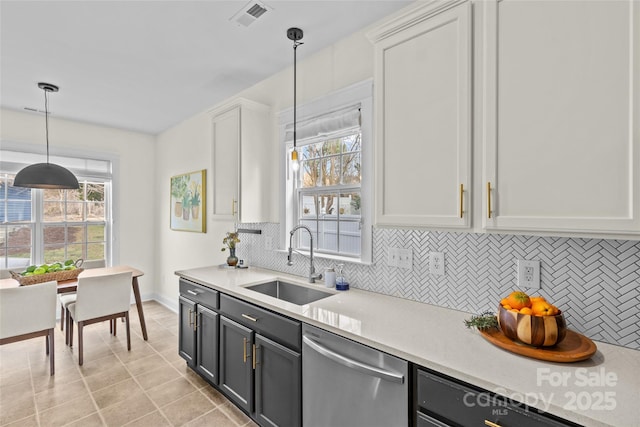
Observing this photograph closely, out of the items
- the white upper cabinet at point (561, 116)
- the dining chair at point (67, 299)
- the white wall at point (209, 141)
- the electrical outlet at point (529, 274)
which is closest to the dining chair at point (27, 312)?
the dining chair at point (67, 299)

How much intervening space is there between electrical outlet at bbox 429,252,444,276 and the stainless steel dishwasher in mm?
691

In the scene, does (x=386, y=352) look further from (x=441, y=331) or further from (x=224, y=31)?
(x=224, y=31)

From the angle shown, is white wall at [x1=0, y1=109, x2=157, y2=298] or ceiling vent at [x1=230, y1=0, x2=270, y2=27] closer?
ceiling vent at [x1=230, y1=0, x2=270, y2=27]

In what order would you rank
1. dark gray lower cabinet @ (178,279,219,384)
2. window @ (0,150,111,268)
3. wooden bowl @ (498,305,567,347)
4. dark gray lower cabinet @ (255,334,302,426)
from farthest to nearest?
window @ (0,150,111,268) → dark gray lower cabinet @ (178,279,219,384) → dark gray lower cabinet @ (255,334,302,426) → wooden bowl @ (498,305,567,347)

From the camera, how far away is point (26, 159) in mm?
3924

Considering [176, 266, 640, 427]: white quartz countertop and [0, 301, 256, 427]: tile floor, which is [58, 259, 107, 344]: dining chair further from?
[176, 266, 640, 427]: white quartz countertop

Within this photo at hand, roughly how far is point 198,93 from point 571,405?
146 inches

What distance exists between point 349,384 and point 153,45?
270 cm

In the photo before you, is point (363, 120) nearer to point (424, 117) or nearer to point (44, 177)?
point (424, 117)

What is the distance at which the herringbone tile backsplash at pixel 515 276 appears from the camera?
1.26 meters

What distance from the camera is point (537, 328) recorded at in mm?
1135

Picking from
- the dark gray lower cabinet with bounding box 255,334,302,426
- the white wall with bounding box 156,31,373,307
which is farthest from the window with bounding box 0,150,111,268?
the dark gray lower cabinet with bounding box 255,334,302,426

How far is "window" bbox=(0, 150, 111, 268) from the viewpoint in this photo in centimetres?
383

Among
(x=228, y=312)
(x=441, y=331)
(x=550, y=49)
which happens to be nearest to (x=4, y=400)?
(x=228, y=312)
